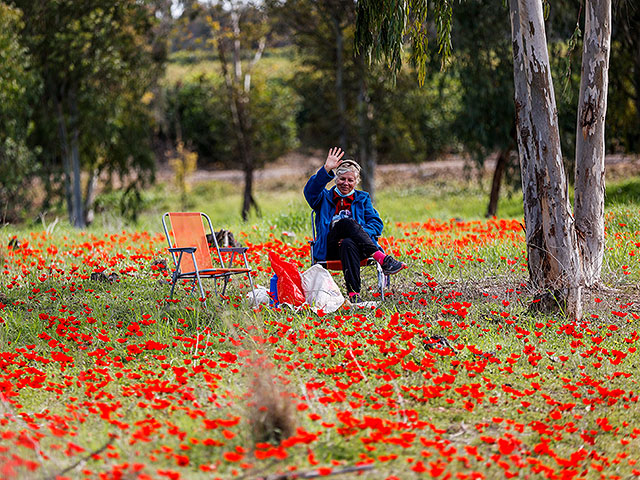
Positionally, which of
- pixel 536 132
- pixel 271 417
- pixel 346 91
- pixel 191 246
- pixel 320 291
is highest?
pixel 346 91

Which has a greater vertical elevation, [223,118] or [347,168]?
[223,118]

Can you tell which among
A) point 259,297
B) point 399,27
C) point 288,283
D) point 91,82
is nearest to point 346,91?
point 91,82

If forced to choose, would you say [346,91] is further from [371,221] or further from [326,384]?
[326,384]

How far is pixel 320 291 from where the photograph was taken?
593cm

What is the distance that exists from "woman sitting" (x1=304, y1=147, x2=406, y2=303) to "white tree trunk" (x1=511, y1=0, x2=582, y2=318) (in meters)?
1.23

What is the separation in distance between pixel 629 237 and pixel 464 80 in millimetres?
6352

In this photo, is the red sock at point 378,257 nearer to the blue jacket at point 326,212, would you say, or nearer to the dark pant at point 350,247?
the dark pant at point 350,247

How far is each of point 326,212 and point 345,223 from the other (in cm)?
24

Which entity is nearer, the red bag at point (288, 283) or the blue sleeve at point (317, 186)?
the red bag at point (288, 283)

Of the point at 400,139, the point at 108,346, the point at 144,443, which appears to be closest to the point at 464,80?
the point at 400,139

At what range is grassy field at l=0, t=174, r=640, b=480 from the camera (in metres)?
3.24

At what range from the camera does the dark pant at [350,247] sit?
6207 millimetres

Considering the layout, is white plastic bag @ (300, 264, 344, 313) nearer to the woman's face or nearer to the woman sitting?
the woman sitting

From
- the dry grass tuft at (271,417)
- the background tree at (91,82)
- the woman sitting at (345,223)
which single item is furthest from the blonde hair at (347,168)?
the background tree at (91,82)
